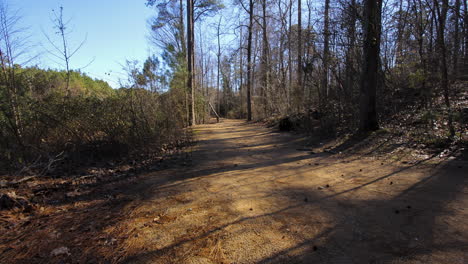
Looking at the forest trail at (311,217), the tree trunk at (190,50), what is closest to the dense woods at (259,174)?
the forest trail at (311,217)

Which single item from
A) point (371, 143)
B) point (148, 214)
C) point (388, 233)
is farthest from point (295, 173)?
point (371, 143)

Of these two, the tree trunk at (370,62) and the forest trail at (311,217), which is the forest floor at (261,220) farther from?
the tree trunk at (370,62)

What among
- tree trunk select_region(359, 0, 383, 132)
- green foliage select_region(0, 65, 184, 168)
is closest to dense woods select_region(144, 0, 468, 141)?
tree trunk select_region(359, 0, 383, 132)

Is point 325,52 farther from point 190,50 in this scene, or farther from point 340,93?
point 190,50

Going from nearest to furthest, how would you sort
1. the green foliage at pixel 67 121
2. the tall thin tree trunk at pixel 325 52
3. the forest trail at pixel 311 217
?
the forest trail at pixel 311 217 → the green foliage at pixel 67 121 → the tall thin tree trunk at pixel 325 52

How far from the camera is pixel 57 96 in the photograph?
571cm

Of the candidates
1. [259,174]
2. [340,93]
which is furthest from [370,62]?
[259,174]

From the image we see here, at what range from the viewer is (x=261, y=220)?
8.11 ft

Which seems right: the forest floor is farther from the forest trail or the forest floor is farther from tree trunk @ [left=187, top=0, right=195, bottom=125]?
tree trunk @ [left=187, top=0, right=195, bottom=125]

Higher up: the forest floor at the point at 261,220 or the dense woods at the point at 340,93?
the dense woods at the point at 340,93

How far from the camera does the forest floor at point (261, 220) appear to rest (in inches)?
75.2

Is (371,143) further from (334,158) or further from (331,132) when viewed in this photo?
(331,132)

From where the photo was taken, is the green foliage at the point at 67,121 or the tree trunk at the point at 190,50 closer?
the green foliage at the point at 67,121

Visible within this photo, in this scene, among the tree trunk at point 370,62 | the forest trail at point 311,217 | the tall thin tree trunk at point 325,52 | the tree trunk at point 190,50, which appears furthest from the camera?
the tree trunk at point 190,50
